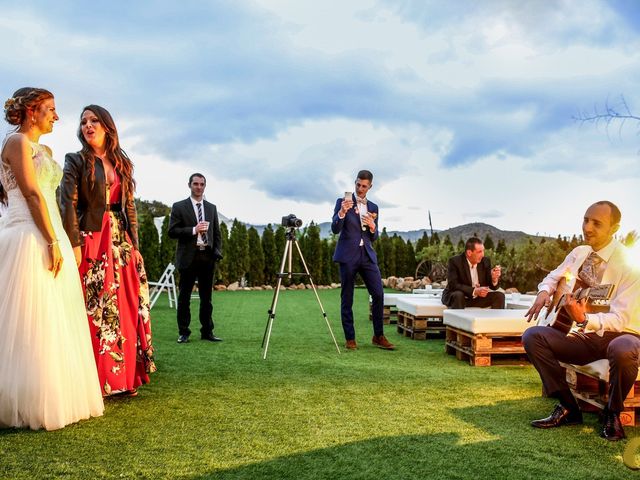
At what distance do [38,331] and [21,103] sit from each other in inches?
56.0

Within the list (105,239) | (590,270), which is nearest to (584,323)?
(590,270)

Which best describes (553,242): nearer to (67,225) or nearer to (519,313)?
(519,313)

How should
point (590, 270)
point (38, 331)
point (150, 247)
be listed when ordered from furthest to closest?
point (150, 247) → point (590, 270) → point (38, 331)

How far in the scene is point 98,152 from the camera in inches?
173

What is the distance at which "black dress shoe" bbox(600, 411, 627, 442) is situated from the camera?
11.3 ft

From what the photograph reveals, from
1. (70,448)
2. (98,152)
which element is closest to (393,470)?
(70,448)

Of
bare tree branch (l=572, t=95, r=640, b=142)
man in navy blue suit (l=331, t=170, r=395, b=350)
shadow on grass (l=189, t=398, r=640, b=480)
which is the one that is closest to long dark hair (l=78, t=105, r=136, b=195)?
shadow on grass (l=189, t=398, r=640, b=480)

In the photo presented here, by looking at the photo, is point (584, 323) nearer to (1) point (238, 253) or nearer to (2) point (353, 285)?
(2) point (353, 285)

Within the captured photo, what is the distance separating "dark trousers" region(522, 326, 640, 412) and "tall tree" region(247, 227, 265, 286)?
15.0 metres

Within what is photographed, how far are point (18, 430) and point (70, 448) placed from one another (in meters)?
Result: 0.52

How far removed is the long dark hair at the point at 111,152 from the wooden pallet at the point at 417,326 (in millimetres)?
4445

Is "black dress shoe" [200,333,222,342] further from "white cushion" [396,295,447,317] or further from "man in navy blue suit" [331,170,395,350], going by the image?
"white cushion" [396,295,447,317]

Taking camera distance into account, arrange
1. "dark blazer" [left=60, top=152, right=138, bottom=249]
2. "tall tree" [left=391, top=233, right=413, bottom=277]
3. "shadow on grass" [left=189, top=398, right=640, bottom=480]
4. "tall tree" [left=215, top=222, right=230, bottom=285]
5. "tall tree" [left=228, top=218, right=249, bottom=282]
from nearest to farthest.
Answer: "shadow on grass" [left=189, top=398, right=640, bottom=480] < "dark blazer" [left=60, top=152, right=138, bottom=249] < "tall tree" [left=215, top=222, right=230, bottom=285] < "tall tree" [left=228, top=218, right=249, bottom=282] < "tall tree" [left=391, top=233, right=413, bottom=277]

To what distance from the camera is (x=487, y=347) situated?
584 cm
